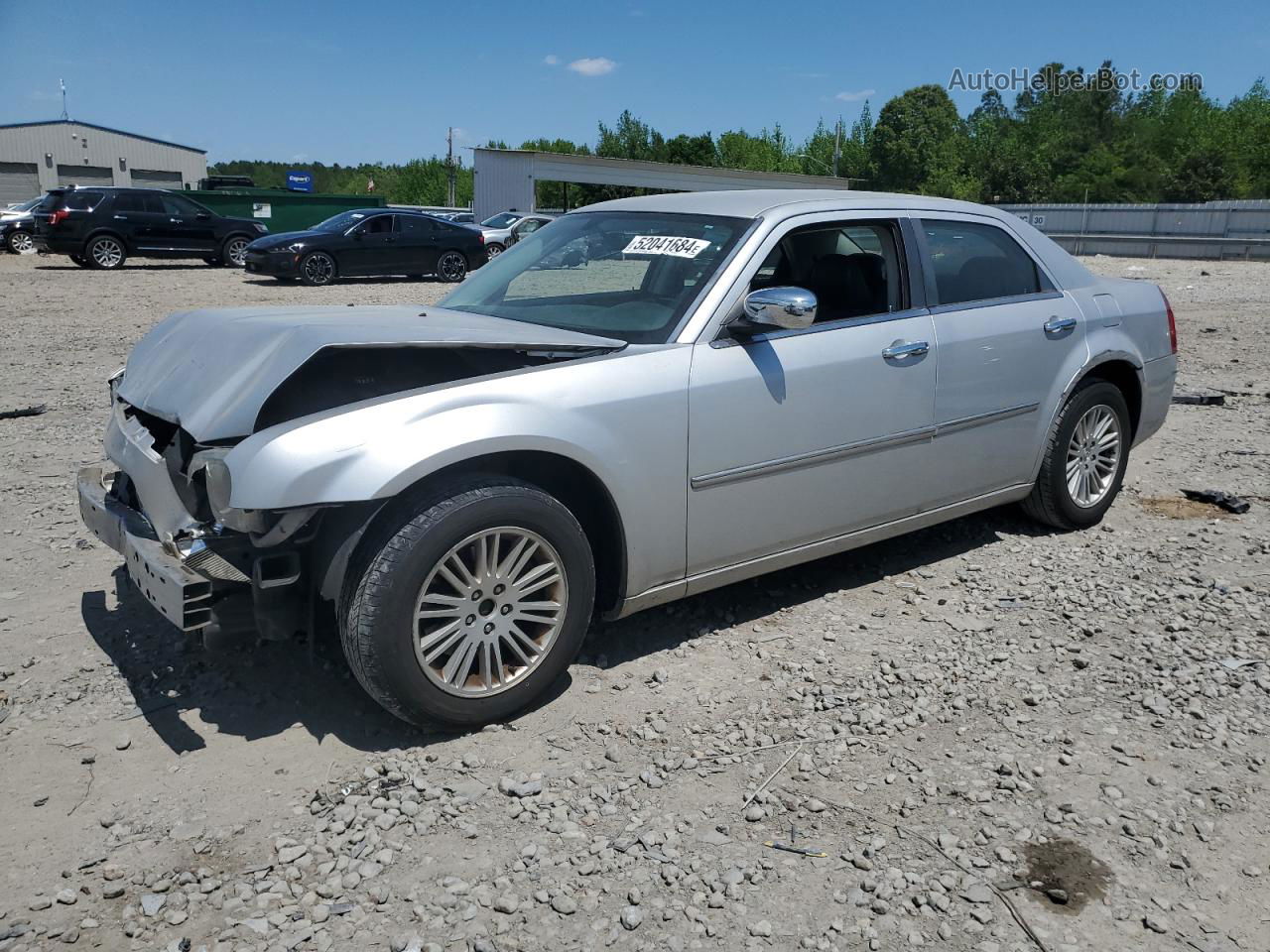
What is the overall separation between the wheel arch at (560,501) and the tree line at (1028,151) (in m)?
53.8

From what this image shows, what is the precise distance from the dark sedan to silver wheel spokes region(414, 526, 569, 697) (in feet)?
59.8

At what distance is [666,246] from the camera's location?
172 inches

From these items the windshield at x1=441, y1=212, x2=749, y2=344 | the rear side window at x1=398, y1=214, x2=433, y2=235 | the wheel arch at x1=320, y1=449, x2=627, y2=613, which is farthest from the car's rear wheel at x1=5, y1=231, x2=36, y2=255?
the wheel arch at x1=320, y1=449, x2=627, y2=613

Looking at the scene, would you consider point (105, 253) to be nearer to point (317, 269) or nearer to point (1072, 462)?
point (317, 269)

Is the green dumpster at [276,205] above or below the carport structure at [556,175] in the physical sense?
below

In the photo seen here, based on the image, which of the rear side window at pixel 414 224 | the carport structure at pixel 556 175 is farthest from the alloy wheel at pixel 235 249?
the carport structure at pixel 556 175

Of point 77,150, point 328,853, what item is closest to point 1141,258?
point 328,853

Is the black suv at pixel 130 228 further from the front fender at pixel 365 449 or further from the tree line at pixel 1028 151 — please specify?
the tree line at pixel 1028 151

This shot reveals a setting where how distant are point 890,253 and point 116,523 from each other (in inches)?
130

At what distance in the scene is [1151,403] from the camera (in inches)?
230

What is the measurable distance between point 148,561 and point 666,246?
231 cm

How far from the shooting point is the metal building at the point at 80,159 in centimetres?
5900

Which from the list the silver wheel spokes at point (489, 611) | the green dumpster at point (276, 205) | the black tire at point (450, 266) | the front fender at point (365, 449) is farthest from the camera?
the green dumpster at point (276, 205)

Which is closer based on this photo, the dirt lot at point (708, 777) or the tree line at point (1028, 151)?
the dirt lot at point (708, 777)
